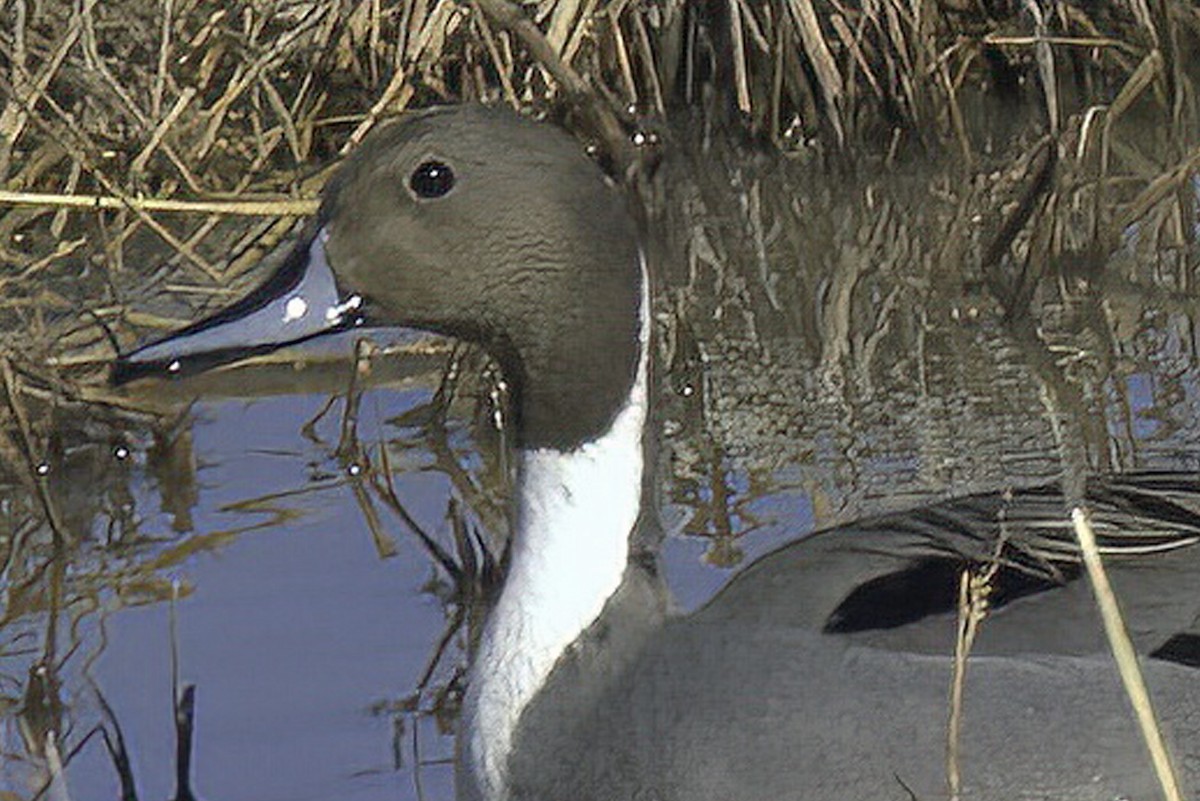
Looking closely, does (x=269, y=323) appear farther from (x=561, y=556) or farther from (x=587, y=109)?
(x=587, y=109)

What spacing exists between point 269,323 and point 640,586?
19.6 inches

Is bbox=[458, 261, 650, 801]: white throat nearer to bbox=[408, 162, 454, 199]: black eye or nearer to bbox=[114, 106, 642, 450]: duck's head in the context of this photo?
bbox=[114, 106, 642, 450]: duck's head

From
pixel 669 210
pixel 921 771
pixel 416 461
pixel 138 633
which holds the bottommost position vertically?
pixel 921 771

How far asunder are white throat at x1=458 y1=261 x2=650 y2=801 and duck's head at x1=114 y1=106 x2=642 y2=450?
0.02 metres

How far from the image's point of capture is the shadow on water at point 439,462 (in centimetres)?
380

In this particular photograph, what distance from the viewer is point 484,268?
130 inches

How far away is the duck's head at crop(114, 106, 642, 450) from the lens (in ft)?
10.8

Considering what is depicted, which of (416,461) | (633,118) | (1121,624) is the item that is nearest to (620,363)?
(1121,624)

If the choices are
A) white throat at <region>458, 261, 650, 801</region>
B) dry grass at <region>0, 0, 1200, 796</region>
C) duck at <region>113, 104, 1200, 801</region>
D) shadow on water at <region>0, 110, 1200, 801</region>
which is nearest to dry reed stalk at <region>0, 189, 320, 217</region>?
dry grass at <region>0, 0, 1200, 796</region>

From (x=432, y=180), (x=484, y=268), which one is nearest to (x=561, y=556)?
(x=484, y=268)

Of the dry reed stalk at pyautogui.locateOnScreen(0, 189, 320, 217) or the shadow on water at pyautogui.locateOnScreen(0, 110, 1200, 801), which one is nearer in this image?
the shadow on water at pyautogui.locateOnScreen(0, 110, 1200, 801)

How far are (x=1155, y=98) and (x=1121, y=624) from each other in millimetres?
4055

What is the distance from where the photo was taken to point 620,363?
3293mm

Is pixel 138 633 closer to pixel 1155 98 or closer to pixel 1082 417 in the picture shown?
pixel 1082 417
